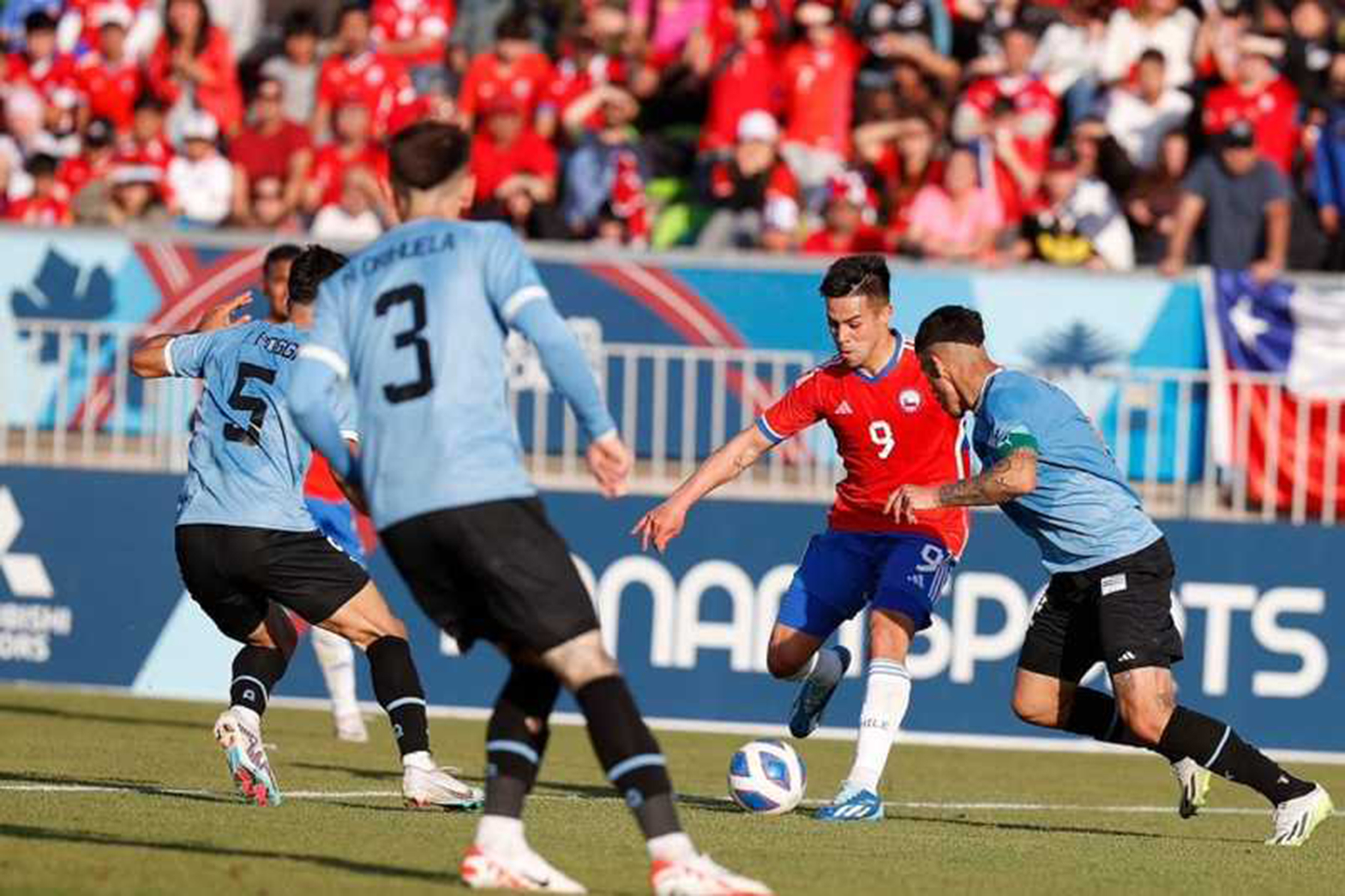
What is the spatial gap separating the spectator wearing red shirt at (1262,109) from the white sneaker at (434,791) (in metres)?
11.6

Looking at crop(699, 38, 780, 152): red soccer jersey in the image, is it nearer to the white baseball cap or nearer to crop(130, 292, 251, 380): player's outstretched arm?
the white baseball cap

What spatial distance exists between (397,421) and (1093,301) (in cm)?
1160

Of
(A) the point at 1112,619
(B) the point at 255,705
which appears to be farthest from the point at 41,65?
(A) the point at 1112,619

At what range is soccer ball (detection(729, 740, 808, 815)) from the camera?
11.4 metres

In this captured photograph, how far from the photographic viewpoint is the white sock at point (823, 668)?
39.8 feet

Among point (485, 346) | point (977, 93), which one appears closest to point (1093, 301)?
point (977, 93)

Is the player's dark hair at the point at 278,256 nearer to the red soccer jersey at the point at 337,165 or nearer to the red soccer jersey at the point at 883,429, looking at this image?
the red soccer jersey at the point at 883,429

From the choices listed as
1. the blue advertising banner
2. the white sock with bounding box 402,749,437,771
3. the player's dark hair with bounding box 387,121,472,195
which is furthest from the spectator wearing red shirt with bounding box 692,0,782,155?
the player's dark hair with bounding box 387,121,472,195

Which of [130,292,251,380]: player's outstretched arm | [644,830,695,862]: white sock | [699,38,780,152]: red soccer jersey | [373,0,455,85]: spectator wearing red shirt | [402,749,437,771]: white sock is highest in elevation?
[373,0,455,85]: spectator wearing red shirt

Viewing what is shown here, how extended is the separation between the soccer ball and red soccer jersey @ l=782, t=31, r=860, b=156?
10.7 meters

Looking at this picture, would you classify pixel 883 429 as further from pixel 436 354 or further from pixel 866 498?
pixel 436 354

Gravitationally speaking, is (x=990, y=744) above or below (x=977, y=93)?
below

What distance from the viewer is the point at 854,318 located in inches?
460

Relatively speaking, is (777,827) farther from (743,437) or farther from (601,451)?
(601,451)
